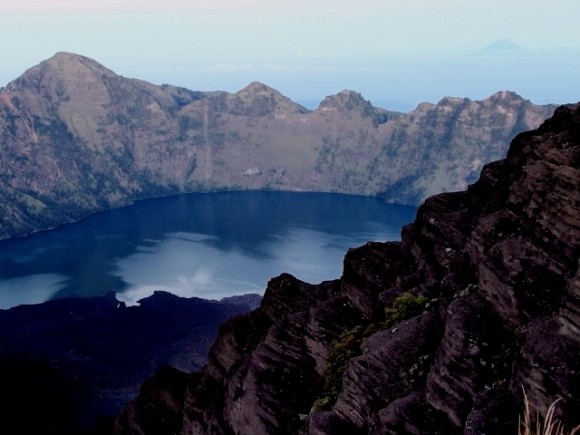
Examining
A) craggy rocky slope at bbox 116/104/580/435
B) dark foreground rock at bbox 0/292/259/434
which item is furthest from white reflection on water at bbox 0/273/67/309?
craggy rocky slope at bbox 116/104/580/435

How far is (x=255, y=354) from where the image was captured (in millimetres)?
36344

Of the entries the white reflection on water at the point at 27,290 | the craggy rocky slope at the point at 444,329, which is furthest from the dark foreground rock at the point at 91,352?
the white reflection on water at the point at 27,290

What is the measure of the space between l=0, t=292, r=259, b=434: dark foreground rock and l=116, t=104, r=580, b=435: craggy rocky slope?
59.1ft

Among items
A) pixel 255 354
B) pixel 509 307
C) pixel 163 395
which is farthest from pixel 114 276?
pixel 509 307

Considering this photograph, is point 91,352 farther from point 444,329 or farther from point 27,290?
point 444,329

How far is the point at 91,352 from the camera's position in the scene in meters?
120

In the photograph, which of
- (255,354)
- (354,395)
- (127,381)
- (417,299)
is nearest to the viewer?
(354,395)

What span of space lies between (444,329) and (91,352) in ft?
347

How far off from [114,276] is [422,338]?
599 ft

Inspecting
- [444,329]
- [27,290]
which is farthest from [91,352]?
[444,329]

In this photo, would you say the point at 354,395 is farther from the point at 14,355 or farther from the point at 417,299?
the point at 14,355

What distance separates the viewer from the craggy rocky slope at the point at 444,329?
20.0m

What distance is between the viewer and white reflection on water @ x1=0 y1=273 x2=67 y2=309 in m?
177

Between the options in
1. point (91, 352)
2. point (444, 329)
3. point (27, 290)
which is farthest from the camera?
point (27, 290)
